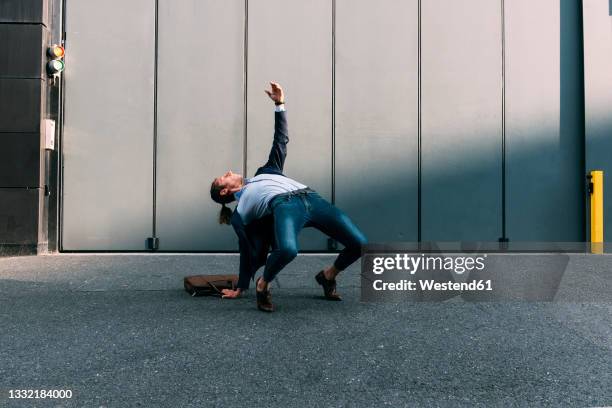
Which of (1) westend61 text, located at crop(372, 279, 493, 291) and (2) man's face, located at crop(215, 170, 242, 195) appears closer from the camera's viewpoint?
(2) man's face, located at crop(215, 170, 242, 195)

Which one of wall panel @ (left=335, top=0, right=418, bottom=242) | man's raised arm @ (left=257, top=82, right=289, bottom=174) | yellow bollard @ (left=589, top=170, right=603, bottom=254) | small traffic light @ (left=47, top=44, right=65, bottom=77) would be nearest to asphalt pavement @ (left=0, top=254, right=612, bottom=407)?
man's raised arm @ (left=257, top=82, right=289, bottom=174)

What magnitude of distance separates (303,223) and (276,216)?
0.25 meters

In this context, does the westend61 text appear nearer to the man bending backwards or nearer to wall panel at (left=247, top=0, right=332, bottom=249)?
the man bending backwards

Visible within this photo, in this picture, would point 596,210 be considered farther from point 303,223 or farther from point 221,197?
point 221,197

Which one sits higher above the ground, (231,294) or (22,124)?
(22,124)

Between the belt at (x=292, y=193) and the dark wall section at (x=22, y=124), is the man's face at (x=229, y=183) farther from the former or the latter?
the dark wall section at (x=22, y=124)

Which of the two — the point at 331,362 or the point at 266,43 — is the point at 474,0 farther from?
the point at 331,362

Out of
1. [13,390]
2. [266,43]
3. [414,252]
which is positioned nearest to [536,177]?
[414,252]

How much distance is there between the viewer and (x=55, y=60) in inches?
322

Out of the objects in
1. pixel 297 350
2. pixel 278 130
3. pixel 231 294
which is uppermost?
pixel 278 130

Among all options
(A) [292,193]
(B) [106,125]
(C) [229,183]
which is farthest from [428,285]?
(B) [106,125]

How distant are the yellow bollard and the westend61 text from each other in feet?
11.9
